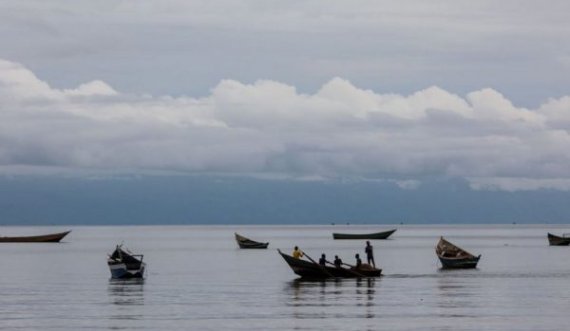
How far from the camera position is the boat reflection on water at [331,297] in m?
53.4

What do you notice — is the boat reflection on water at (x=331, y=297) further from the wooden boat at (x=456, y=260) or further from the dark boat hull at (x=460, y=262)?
the wooden boat at (x=456, y=260)

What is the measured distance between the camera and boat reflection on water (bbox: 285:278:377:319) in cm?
5341

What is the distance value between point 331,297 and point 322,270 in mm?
13128

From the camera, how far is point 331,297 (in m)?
62.2

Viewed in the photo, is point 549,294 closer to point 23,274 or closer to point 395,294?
point 395,294

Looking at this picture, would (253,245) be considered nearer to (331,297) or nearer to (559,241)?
(559,241)

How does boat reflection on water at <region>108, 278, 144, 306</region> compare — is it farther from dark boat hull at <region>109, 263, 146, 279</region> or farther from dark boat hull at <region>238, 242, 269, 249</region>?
dark boat hull at <region>238, 242, 269, 249</region>

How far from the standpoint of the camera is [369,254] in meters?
80.9

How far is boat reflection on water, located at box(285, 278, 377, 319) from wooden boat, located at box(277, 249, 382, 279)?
524 millimetres

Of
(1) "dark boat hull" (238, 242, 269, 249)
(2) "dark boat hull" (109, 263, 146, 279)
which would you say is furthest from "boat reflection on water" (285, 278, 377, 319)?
(1) "dark boat hull" (238, 242, 269, 249)

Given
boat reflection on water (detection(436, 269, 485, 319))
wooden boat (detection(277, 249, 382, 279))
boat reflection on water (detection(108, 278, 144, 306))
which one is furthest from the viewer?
wooden boat (detection(277, 249, 382, 279))

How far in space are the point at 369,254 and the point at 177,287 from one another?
14441mm

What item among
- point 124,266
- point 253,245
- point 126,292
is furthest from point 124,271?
point 253,245

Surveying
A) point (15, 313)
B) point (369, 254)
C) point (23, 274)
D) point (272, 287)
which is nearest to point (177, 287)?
point (272, 287)
